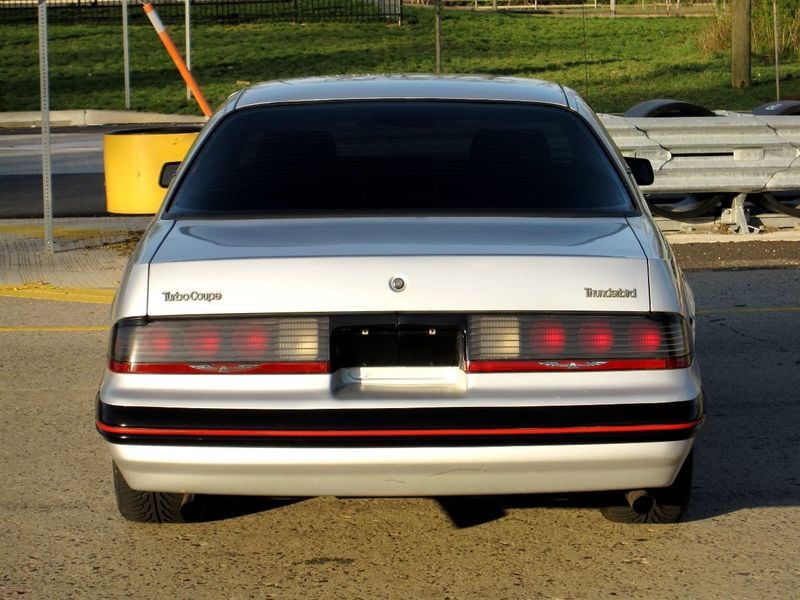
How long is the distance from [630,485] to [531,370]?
1.51 ft

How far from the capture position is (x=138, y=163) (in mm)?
11984

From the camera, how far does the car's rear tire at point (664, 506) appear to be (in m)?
4.81

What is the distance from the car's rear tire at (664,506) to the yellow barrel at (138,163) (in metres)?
7.44

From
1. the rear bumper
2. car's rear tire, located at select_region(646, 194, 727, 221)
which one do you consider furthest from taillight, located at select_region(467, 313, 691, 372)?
car's rear tire, located at select_region(646, 194, 727, 221)

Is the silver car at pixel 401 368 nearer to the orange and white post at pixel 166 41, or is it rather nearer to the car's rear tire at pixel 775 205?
the car's rear tire at pixel 775 205

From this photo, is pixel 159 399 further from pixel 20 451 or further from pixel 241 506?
pixel 20 451

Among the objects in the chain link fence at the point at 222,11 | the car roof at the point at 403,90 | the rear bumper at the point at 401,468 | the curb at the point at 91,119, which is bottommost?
the curb at the point at 91,119

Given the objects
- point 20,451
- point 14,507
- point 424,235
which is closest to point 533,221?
point 424,235

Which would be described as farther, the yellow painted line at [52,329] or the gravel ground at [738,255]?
the gravel ground at [738,255]

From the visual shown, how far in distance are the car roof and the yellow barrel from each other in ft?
20.1

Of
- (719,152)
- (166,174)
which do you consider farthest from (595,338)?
(719,152)

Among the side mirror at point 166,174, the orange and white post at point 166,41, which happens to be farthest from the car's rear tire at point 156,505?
the orange and white post at point 166,41

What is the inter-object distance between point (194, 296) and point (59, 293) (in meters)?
6.02

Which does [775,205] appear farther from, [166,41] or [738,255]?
[166,41]
